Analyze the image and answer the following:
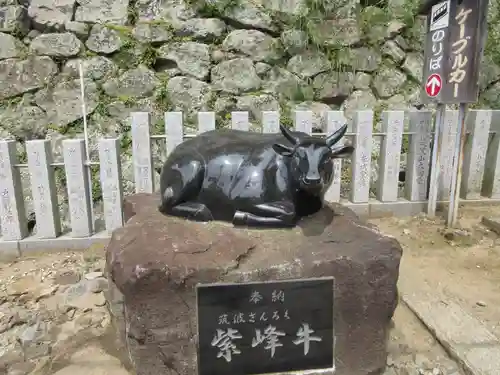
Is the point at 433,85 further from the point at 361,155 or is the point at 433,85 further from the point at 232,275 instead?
the point at 232,275

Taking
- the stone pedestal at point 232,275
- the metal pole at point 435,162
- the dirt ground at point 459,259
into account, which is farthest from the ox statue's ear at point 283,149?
the metal pole at point 435,162

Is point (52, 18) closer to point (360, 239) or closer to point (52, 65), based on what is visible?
point (52, 65)

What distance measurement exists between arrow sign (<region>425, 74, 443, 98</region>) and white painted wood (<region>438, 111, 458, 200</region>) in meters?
0.57

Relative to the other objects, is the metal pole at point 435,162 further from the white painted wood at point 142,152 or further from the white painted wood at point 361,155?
the white painted wood at point 142,152

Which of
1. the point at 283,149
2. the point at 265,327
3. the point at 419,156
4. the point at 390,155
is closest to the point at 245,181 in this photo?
the point at 283,149

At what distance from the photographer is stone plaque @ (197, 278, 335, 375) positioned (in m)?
2.36

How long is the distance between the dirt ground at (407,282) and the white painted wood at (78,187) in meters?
0.30

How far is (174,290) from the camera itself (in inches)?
91.5

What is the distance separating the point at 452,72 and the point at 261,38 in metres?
3.02

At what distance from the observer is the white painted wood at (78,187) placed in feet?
14.6

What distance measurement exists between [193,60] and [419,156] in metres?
3.64

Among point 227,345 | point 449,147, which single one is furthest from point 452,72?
point 227,345

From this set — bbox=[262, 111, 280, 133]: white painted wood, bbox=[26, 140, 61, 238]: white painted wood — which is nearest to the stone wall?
bbox=[262, 111, 280, 133]: white painted wood

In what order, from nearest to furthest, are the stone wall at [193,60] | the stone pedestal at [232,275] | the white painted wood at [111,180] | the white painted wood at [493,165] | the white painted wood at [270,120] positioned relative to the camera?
1. the stone pedestal at [232,275]
2. the white painted wood at [111,180]
3. the white painted wood at [270,120]
4. the white painted wood at [493,165]
5. the stone wall at [193,60]
